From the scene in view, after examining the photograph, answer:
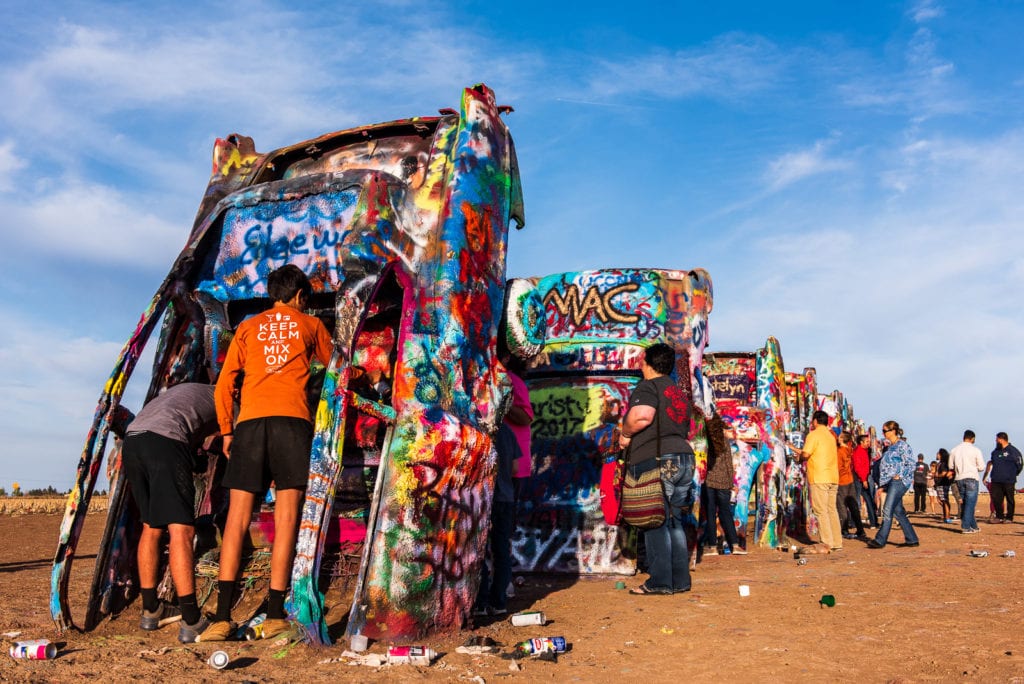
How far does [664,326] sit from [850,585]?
127 inches

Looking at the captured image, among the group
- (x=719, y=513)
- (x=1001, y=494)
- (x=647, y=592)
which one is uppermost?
(x=1001, y=494)

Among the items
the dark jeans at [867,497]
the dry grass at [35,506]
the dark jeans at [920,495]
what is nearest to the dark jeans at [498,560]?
the dark jeans at [867,497]

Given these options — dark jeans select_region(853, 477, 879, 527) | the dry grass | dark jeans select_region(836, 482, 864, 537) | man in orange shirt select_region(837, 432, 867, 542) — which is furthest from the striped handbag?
the dry grass

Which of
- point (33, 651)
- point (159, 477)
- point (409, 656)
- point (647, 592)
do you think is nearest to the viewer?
point (33, 651)

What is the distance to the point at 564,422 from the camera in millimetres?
9156

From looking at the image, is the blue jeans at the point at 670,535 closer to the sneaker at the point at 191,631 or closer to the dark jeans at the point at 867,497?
the sneaker at the point at 191,631

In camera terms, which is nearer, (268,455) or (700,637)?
(268,455)

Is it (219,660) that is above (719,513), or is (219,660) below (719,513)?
below

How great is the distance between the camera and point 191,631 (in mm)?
4844

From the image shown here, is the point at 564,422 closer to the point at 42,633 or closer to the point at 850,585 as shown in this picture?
the point at 850,585

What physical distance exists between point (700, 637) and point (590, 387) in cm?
401

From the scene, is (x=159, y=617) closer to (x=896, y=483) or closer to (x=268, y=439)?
(x=268, y=439)

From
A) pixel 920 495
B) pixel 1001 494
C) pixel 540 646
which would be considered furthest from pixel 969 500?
pixel 540 646

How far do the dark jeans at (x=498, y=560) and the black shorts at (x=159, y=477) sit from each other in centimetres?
211
